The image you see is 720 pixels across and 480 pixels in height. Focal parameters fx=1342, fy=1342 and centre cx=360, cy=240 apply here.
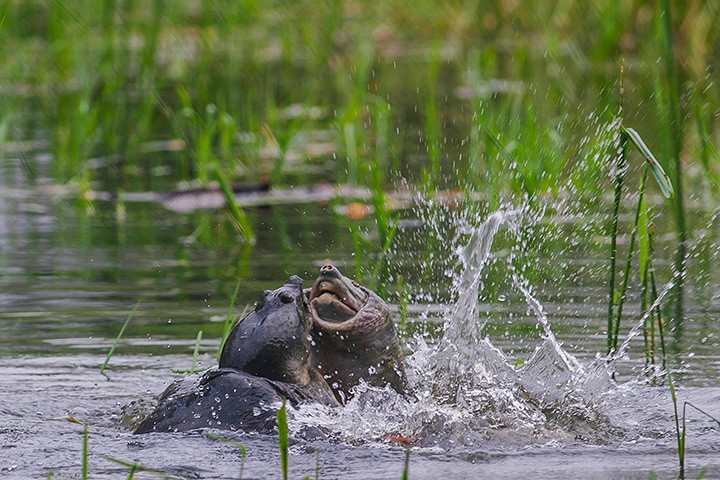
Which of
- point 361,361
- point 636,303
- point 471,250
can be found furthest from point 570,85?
point 361,361

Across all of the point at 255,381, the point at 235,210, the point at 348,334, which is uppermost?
the point at 235,210

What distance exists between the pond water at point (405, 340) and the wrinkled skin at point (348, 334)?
94 millimetres

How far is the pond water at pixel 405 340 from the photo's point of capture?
3564mm

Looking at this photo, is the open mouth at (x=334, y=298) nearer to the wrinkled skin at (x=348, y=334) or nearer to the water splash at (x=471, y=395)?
the wrinkled skin at (x=348, y=334)

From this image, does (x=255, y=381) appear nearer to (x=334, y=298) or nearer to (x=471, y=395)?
(x=334, y=298)

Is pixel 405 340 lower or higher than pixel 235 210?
lower

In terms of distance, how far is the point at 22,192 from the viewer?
26.3 feet

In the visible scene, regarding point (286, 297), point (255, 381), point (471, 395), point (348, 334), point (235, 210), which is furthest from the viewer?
point (235, 210)

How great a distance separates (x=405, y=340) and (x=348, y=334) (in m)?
1.03

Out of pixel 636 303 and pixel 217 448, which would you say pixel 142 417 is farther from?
pixel 636 303

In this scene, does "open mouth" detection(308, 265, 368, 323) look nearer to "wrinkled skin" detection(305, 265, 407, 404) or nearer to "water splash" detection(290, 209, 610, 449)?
"wrinkled skin" detection(305, 265, 407, 404)

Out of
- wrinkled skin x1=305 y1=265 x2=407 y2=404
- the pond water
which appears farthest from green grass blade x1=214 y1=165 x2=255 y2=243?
wrinkled skin x1=305 y1=265 x2=407 y2=404

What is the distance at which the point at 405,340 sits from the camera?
494cm

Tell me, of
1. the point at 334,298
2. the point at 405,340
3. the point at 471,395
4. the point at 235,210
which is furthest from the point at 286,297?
the point at 235,210
